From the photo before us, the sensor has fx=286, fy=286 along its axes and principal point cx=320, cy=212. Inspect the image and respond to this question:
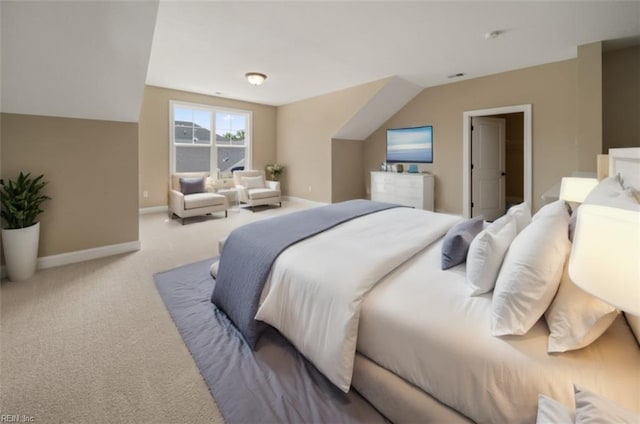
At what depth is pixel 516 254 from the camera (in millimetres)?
1154

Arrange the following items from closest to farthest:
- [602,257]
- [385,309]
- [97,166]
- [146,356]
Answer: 1. [602,257]
2. [385,309]
3. [146,356]
4. [97,166]

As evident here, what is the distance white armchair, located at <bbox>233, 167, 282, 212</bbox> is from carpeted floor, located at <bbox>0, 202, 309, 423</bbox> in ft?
11.0

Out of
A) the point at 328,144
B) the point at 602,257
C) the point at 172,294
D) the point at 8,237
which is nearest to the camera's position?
the point at 602,257

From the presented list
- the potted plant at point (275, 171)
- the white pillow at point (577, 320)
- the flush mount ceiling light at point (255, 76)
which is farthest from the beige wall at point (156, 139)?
the white pillow at point (577, 320)

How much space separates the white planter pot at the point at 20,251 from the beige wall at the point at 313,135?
4.84 meters

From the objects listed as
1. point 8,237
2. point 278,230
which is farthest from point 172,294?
point 8,237

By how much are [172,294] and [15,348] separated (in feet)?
3.12

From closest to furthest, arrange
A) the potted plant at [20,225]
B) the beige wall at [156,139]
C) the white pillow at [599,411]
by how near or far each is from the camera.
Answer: the white pillow at [599,411]
the potted plant at [20,225]
the beige wall at [156,139]

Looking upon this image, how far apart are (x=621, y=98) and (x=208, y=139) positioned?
7193 millimetres

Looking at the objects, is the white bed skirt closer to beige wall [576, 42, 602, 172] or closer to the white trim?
the white trim

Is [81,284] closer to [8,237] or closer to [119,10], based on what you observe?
[8,237]

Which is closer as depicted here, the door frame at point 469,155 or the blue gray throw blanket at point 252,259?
the blue gray throw blanket at point 252,259

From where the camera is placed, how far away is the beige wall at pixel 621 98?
364 cm

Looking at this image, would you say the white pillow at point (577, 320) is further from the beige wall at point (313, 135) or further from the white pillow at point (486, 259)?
the beige wall at point (313, 135)
